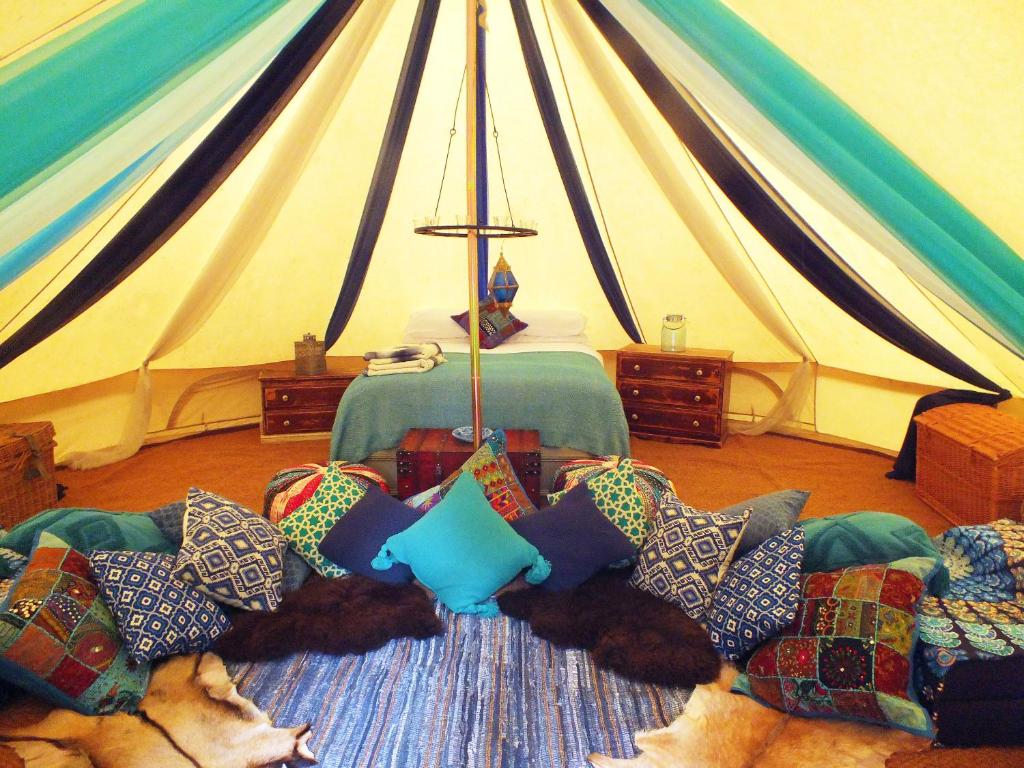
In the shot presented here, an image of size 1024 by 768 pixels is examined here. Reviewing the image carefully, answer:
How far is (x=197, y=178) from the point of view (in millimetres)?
2951

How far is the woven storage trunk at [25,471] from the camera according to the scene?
10.5 feet

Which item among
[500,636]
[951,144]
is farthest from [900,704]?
[951,144]

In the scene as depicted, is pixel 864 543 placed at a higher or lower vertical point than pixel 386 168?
lower

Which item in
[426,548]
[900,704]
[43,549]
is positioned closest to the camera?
[900,704]

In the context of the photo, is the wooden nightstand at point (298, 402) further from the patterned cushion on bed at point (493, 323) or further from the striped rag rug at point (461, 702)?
the striped rag rug at point (461, 702)

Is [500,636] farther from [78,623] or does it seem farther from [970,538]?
[970,538]

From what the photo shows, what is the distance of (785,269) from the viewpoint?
3.91 metres

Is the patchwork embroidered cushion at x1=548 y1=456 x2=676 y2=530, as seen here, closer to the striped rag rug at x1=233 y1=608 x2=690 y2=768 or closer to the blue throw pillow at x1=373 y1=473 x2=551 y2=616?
the blue throw pillow at x1=373 y1=473 x2=551 y2=616

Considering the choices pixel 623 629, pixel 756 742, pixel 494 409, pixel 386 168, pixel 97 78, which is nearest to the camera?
pixel 97 78

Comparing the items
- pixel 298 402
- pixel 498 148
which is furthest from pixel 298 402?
pixel 498 148

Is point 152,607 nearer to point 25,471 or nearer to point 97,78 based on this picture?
point 97,78

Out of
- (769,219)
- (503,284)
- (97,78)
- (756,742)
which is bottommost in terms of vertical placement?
(756,742)

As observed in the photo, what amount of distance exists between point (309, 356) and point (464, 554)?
3059mm

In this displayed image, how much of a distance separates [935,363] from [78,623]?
347cm
